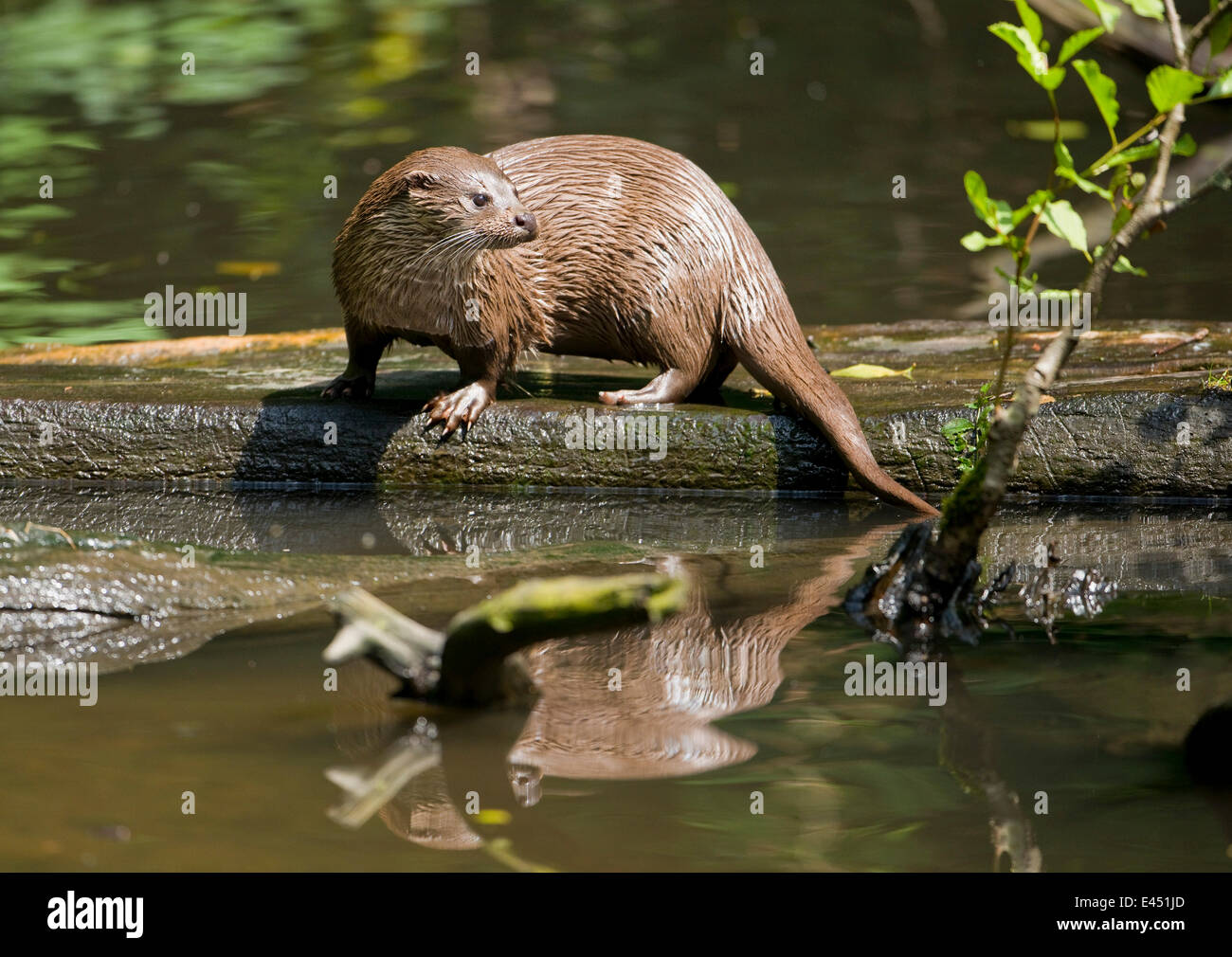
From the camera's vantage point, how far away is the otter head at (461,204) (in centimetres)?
401

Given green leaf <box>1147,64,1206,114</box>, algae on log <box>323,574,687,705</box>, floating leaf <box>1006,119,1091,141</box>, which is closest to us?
algae on log <box>323,574,687,705</box>

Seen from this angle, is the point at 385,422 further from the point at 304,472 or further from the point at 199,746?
the point at 199,746

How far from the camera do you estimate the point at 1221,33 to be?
2.60 m

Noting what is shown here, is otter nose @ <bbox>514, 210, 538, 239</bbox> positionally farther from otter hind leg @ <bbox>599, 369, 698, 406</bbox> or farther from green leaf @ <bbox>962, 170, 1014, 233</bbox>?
green leaf @ <bbox>962, 170, 1014, 233</bbox>

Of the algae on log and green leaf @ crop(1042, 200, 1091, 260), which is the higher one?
green leaf @ crop(1042, 200, 1091, 260)

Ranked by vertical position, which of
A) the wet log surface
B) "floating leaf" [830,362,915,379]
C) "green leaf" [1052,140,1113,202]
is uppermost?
"green leaf" [1052,140,1113,202]

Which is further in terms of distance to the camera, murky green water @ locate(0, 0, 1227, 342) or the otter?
murky green water @ locate(0, 0, 1227, 342)

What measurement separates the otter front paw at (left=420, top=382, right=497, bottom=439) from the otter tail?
0.77 metres
